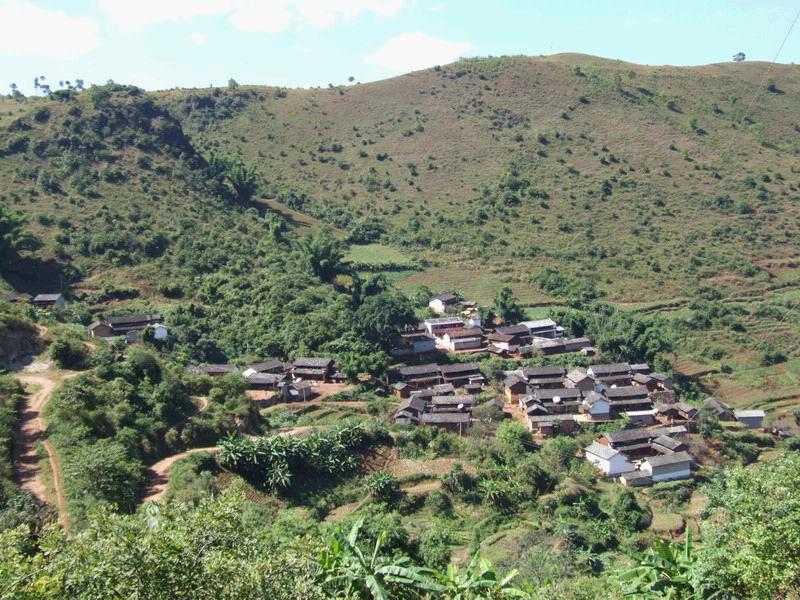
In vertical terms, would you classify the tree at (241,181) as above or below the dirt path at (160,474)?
→ above

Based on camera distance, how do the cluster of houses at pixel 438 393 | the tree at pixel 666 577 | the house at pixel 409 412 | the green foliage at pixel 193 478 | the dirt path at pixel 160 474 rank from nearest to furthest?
1. the tree at pixel 666 577
2. the green foliage at pixel 193 478
3. the dirt path at pixel 160 474
4. the cluster of houses at pixel 438 393
5. the house at pixel 409 412

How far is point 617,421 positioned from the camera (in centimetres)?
3812

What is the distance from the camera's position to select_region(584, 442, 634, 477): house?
32.7 meters

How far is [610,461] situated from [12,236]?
138 feet

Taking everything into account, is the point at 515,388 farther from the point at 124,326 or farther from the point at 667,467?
the point at 124,326

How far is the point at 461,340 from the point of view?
48500mm

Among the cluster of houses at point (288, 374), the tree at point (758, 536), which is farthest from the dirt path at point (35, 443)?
the tree at point (758, 536)

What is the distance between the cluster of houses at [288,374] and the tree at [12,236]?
1856 cm

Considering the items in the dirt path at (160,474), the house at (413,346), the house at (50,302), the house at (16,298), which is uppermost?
the house at (16,298)

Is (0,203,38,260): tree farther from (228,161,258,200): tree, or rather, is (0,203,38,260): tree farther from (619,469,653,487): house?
(619,469,653,487): house

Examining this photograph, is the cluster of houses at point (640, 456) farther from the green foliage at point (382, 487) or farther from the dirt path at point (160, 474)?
the dirt path at point (160, 474)

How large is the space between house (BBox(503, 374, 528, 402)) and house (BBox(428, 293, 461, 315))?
44.2 ft

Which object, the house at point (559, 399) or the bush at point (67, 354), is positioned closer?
the bush at point (67, 354)

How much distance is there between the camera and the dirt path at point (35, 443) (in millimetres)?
21067
